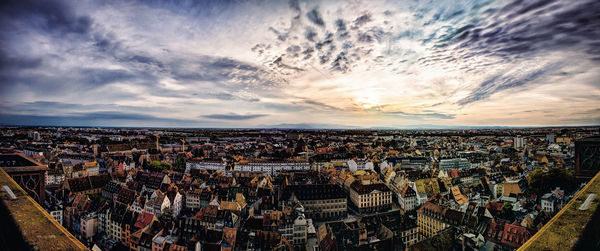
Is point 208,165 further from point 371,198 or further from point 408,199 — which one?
point 408,199

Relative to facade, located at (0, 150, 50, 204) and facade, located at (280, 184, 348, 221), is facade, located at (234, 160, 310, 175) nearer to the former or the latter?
facade, located at (280, 184, 348, 221)

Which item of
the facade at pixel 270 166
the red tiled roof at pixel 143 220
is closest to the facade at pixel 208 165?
the facade at pixel 270 166

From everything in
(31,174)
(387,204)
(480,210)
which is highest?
(31,174)

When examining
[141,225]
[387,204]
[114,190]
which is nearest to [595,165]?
[387,204]

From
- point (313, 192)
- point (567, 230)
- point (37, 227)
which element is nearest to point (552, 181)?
point (313, 192)

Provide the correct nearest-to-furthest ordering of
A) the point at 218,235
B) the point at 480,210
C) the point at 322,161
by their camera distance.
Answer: the point at 218,235 → the point at 480,210 → the point at 322,161

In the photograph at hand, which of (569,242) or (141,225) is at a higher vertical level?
(569,242)

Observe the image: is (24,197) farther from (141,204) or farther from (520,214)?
(520,214)

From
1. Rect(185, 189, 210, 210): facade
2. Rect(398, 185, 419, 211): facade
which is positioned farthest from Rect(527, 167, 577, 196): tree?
Rect(185, 189, 210, 210): facade
